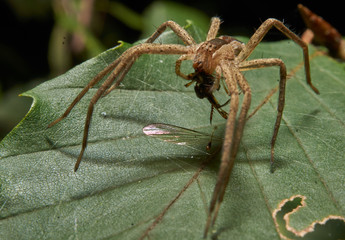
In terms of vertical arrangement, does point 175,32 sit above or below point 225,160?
above

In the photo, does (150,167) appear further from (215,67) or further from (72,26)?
(72,26)

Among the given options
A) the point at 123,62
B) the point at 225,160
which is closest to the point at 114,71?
the point at 123,62

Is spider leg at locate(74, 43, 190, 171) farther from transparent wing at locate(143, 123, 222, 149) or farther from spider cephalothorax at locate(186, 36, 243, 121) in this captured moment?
transparent wing at locate(143, 123, 222, 149)

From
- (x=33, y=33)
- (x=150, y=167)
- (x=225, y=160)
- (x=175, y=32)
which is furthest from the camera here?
(x=33, y=33)

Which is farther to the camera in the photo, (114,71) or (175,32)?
(175,32)

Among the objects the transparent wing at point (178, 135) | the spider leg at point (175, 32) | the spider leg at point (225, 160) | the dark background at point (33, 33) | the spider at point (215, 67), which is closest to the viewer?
the spider leg at point (225, 160)

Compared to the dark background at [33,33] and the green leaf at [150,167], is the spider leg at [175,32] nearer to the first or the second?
the green leaf at [150,167]

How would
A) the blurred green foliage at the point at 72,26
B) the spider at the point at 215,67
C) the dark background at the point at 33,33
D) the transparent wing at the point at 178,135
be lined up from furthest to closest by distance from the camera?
the dark background at the point at 33,33, the blurred green foliage at the point at 72,26, the transparent wing at the point at 178,135, the spider at the point at 215,67

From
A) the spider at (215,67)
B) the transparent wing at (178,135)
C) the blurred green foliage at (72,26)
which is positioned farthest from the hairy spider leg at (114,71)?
the blurred green foliage at (72,26)

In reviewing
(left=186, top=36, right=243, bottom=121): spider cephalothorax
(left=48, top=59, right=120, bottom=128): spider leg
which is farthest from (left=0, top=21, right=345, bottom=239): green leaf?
(left=186, top=36, right=243, bottom=121): spider cephalothorax

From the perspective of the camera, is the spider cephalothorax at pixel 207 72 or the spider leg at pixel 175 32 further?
the spider leg at pixel 175 32
